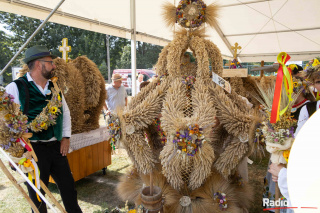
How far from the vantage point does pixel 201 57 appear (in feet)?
6.29

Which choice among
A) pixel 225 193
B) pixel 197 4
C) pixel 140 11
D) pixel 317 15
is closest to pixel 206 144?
pixel 225 193

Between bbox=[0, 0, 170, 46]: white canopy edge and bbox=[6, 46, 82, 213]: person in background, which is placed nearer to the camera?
bbox=[6, 46, 82, 213]: person in background

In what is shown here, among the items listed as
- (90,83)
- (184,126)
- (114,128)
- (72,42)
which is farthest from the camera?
(72,42)

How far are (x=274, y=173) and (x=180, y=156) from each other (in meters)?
0.63

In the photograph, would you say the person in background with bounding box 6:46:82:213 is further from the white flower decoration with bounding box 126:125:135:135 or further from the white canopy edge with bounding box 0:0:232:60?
the white canopy edge with bounding box 0:0:232:60

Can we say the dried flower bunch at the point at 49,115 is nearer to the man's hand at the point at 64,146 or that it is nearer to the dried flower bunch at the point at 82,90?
the man's hand at the point at 64,146

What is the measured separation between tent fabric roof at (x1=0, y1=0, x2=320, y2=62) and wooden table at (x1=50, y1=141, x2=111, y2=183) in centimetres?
214

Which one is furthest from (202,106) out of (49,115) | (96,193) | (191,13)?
(96,193)

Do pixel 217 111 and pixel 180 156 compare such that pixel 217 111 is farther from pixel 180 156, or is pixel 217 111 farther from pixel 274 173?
pixel 274 173

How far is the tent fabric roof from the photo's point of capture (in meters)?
3.73

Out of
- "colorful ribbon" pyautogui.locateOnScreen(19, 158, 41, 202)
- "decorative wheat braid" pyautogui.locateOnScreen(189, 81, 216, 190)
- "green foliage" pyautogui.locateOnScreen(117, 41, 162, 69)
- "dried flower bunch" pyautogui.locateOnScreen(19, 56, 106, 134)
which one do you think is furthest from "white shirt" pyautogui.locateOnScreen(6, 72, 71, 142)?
"green foliage" pyautogui.locateOnScreen(117, 41, 162, 69)

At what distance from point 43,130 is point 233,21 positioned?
693cm

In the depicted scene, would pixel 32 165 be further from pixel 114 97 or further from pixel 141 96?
pixel 114 97

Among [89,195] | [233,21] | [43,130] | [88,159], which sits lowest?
[89,195]
